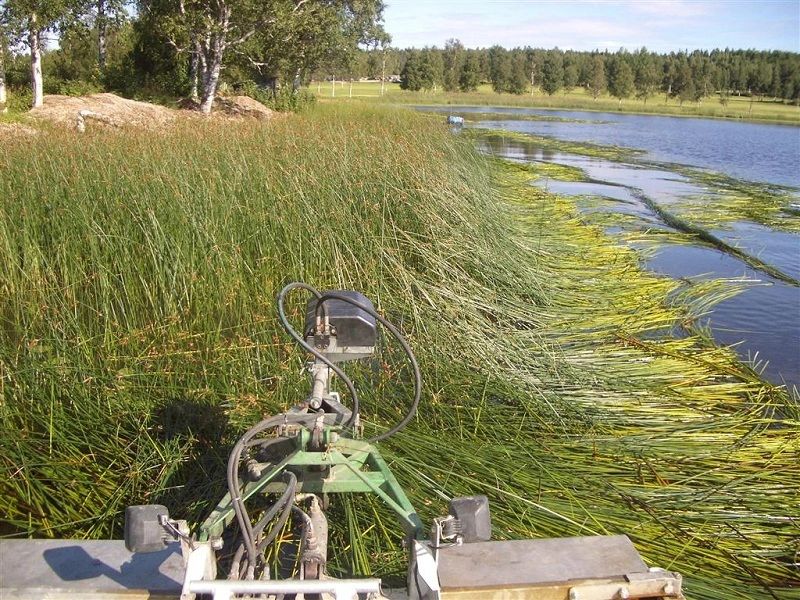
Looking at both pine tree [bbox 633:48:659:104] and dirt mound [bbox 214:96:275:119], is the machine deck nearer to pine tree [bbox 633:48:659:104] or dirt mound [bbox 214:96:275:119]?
dirt mound [bbox 214:96:275:119]

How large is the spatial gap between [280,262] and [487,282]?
1688 millimetres

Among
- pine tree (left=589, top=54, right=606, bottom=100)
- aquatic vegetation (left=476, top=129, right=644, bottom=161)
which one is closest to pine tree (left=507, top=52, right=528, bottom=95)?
pine tree (left=589, top=54, right=606, bottom=100)

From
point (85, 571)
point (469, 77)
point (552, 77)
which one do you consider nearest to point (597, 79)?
point (552, 77)

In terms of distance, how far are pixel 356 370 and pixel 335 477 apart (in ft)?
4.48

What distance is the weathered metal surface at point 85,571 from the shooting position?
1524 mm

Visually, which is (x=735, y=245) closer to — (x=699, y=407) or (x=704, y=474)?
(x=699, y=407)

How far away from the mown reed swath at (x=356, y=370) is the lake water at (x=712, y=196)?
95 centimetres

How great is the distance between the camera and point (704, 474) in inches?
113

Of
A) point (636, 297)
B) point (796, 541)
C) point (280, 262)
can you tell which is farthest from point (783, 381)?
point (280, 262)

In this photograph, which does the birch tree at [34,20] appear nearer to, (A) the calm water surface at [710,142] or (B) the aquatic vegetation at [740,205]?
(B) the aquatic vegetation at [740,205]

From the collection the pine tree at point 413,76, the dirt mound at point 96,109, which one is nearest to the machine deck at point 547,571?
the dirt mound at point 96,109

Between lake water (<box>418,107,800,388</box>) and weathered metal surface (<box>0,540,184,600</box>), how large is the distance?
426 cm

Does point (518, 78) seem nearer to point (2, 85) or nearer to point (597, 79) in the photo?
point (597, 79)

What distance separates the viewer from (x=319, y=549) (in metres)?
1.58
